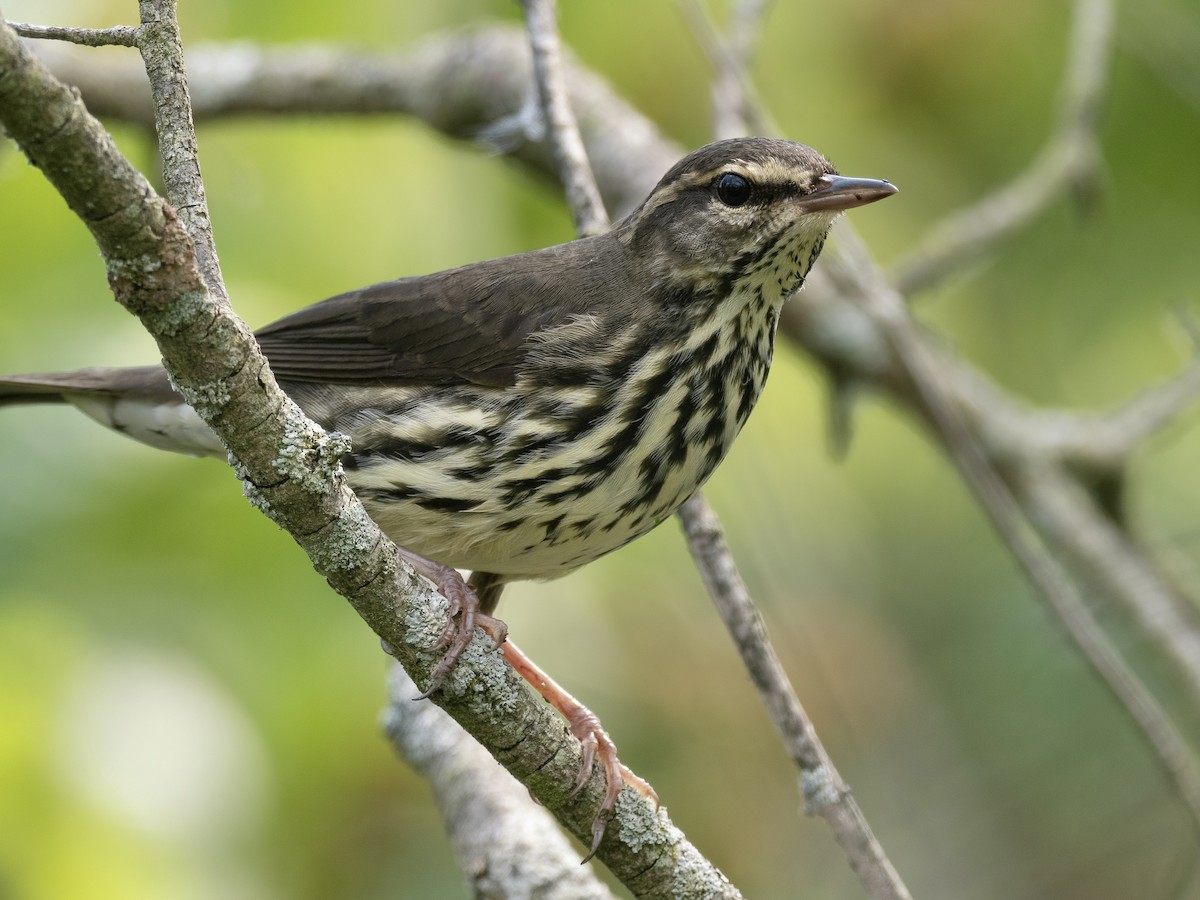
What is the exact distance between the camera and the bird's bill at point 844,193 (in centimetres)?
325

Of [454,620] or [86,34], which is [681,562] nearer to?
[454,620]

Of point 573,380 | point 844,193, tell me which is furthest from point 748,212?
point 573,380

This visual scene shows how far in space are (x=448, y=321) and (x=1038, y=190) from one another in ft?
7.81

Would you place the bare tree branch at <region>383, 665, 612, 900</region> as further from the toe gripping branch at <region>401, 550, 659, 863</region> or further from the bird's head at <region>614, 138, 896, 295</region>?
the bird's head at <region>614, 138, 896, 295</region>

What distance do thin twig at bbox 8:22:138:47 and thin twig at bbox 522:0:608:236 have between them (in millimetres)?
2008

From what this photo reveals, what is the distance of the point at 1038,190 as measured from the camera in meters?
A: 4.94

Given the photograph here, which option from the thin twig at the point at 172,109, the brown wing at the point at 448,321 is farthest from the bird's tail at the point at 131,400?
the thin twig at the point at 172,109

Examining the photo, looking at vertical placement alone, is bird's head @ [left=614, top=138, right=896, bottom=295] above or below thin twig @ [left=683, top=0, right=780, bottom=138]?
below

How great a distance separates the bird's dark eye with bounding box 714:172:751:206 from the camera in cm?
346

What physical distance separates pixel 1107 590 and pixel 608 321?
217 centimetres

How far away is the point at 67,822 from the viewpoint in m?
3.81

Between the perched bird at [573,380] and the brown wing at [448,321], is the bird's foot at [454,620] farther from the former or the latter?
the brown wing at [448,321]

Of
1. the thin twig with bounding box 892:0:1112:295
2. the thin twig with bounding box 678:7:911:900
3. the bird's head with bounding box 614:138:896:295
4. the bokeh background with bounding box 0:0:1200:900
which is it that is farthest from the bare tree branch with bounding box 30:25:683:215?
the thin twig with bounding box 678:7:911:900

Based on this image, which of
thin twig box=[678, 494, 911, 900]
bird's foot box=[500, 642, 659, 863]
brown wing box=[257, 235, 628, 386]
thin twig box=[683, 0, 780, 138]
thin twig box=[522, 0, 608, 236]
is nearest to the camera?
bird's foot box=[500, 642, 659, 863]
